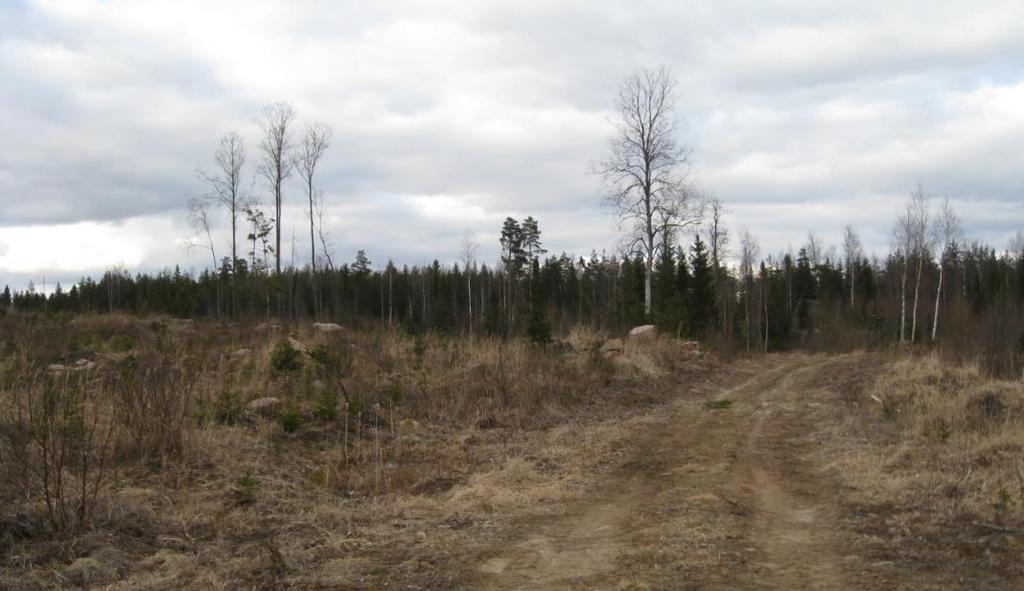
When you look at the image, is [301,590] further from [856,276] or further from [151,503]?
[856,276]

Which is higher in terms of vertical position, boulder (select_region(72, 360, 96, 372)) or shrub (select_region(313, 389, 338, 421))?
boulder (select_region(72, 360, 96, 372))

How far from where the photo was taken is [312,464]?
9.04 metres

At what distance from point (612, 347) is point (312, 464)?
541 inches

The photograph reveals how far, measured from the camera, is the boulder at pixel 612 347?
2096 centimetres

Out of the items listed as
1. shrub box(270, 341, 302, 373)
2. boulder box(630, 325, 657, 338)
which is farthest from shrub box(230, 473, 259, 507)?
boulder box(630, 325, 657, 338)

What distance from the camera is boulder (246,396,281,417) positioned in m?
10.8

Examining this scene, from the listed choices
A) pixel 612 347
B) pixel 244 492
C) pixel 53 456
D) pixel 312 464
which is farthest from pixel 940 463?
pixel 612 347

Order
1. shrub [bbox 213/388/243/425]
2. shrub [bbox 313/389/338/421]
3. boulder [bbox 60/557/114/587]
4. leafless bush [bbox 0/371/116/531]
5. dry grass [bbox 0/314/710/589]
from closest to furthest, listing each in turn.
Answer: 1. boulder [bbox 60/557/114/587]
2. dry grass [bbox 0/314/710/589]
3. leafless bush [bbox 0/371/116/531]
4. shrub [bbox 213/388/243/425]
5. shrub [bbox 313/389/338/421]

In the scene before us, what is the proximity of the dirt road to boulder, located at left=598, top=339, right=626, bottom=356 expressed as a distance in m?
9.75

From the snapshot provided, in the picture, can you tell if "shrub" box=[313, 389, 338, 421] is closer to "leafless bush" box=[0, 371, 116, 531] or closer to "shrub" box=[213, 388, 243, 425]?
"shrub" box=[213, 388, 243, 425]

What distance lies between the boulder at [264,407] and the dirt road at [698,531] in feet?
16.7

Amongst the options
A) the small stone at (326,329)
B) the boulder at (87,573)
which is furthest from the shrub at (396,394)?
the small stone at (326,329)

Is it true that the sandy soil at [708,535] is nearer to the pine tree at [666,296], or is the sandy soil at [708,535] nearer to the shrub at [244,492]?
the shrub at [244,492]

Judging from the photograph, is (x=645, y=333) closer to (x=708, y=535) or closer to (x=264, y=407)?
(x=264, y=407)
